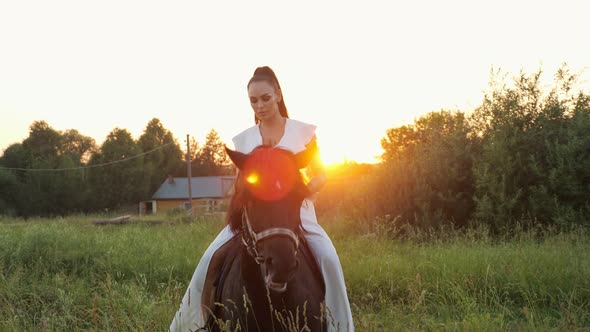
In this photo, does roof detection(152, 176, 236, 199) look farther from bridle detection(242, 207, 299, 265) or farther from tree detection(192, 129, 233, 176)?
bridle detection(242, 207, 299, 265)

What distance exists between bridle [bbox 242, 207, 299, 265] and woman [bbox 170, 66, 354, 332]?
474 millimetres

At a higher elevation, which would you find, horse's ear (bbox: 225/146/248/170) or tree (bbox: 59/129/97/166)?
tree (bbox: 59/129/97/166)

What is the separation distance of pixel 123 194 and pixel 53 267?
5043cm

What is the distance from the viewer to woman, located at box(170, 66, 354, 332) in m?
3.12

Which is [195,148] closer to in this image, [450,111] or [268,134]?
[450,111]

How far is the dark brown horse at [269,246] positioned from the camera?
2195mm

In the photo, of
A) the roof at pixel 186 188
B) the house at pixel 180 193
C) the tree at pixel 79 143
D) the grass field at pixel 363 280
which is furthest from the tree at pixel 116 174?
the grass field at pixel 363 280

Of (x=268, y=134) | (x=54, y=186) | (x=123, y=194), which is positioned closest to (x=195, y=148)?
(x=123, y=194)

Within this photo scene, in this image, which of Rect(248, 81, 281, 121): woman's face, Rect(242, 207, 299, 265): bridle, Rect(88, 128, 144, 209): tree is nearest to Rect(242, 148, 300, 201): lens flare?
Rect(242, 207, 299, 265): bridle

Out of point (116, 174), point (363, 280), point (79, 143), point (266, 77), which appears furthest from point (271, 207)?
point (79, 143)

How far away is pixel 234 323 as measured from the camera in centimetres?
278

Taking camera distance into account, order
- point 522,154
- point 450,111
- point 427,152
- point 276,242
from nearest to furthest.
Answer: point 276,242, point 522,154, point 427,152, point 450,111

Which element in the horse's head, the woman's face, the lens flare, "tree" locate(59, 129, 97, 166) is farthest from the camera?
"tree" locate(59, 129, 97, 166)

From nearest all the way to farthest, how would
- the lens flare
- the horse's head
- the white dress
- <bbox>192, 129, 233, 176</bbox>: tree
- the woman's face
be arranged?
the horse's head < the lens flare < the white dress < the woman's face < <bbox>192, 129, 233, 176</bbox>: tree
